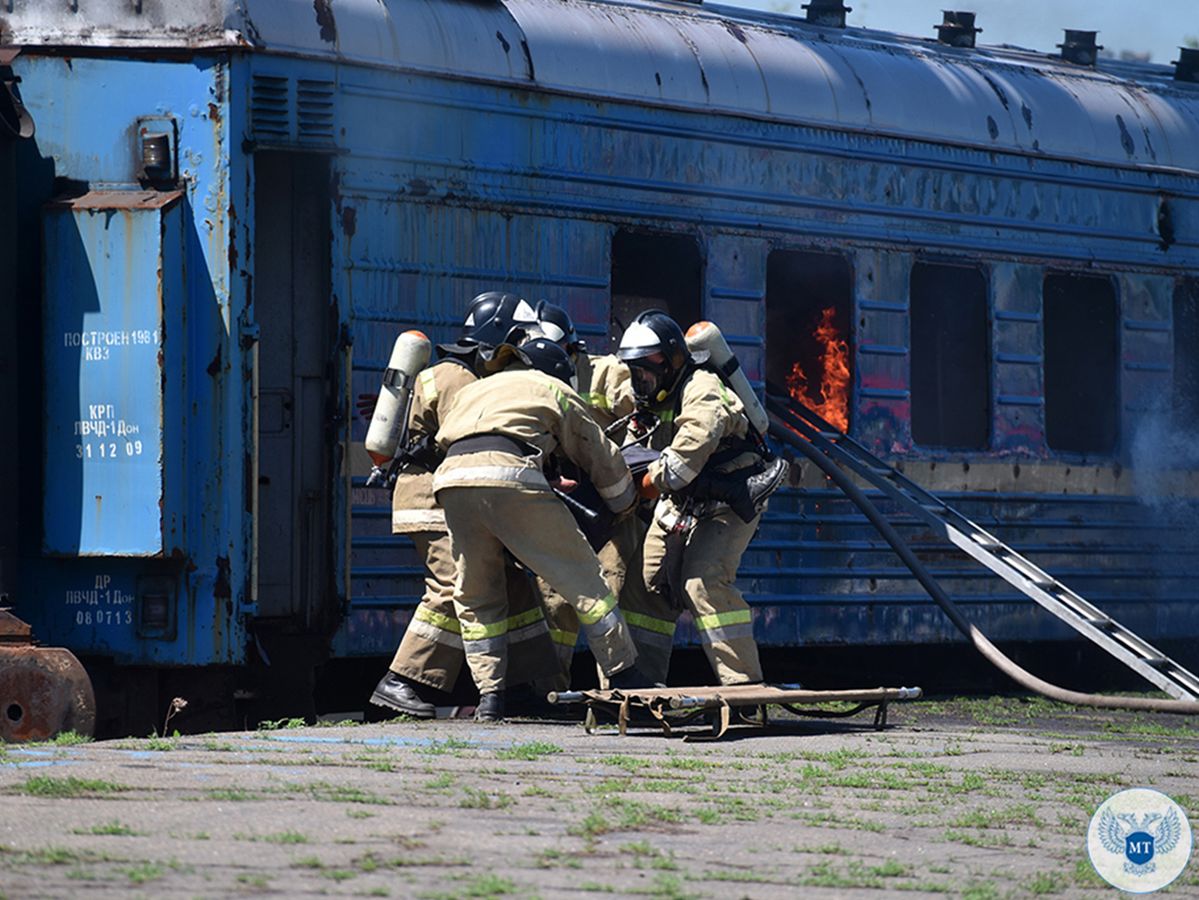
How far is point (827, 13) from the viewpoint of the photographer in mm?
12234

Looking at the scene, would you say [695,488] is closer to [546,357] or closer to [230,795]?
[546,357]

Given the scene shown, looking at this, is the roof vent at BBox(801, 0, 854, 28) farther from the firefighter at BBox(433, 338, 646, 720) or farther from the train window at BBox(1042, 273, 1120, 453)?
the firefighter at BBox(433, 338, 646, 720)

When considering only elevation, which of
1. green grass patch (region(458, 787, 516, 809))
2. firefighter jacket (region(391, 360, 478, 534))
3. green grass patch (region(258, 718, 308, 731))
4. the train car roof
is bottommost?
green grass patch (region(258, 718, 308, 731))

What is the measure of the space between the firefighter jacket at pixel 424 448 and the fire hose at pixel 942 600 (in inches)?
86.8

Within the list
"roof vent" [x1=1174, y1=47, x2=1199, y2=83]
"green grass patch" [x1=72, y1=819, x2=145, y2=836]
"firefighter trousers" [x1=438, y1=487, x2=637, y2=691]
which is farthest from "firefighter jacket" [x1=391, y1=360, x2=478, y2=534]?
"roof vent" [x1=1174, y1=47, x2=1199, y2=83]

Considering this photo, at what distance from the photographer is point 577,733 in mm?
8352

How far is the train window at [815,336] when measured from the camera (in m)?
11.3

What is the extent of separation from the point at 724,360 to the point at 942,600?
2352mm

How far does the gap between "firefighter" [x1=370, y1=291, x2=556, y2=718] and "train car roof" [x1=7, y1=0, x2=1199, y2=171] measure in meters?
1.30

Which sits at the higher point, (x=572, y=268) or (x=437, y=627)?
(x=572, y=268)

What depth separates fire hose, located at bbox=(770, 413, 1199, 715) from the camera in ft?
33.7

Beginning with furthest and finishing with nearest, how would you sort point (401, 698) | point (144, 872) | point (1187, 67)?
1. point (1187, 67)
2. point (401, 698)
3. point (144, 872)

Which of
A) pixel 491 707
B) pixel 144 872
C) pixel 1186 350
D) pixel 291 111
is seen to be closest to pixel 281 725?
pixel 491 707

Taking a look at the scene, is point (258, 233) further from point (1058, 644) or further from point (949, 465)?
point (1058, 644)
